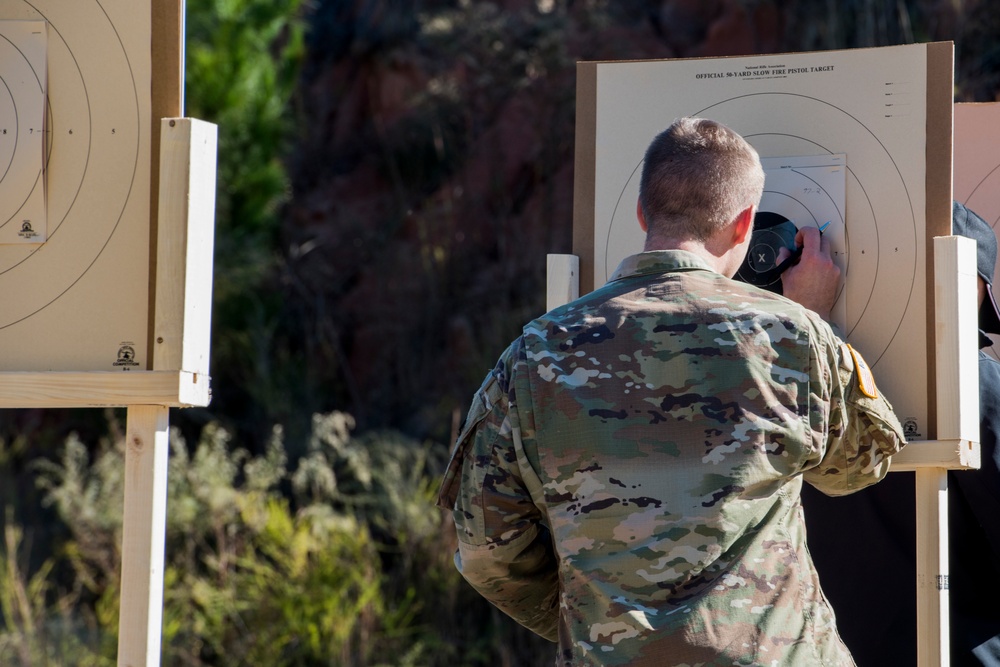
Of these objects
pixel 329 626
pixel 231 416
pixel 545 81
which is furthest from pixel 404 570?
pixel 545 81

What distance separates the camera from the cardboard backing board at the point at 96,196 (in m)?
1.81

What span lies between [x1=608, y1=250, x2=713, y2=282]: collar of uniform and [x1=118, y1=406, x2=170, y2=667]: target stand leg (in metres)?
0.82

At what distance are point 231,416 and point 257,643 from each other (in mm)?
2677

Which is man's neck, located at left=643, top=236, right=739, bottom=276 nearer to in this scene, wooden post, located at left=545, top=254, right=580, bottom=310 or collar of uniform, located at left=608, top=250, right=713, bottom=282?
collar of uniform, located at left=608, top=250, right=713, bottom=282

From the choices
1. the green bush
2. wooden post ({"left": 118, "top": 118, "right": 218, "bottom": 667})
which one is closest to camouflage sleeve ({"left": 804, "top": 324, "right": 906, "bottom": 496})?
wooden post ({"left": 118, "top": 118, "right": 218, "bottom": 667})

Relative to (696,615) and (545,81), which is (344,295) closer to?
(545,81)

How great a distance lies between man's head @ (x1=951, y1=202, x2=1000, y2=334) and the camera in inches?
79.4

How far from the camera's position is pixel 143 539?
68.2 inches

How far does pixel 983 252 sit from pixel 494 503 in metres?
1.14

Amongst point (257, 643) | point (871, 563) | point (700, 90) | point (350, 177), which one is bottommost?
point (257, 643)

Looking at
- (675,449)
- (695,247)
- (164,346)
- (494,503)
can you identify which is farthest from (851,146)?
(164,346)

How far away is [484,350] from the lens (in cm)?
611

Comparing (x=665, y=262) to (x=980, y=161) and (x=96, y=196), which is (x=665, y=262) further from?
(x=980, y=161)

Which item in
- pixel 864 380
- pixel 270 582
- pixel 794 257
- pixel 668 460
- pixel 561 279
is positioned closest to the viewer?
pixel 668 460
